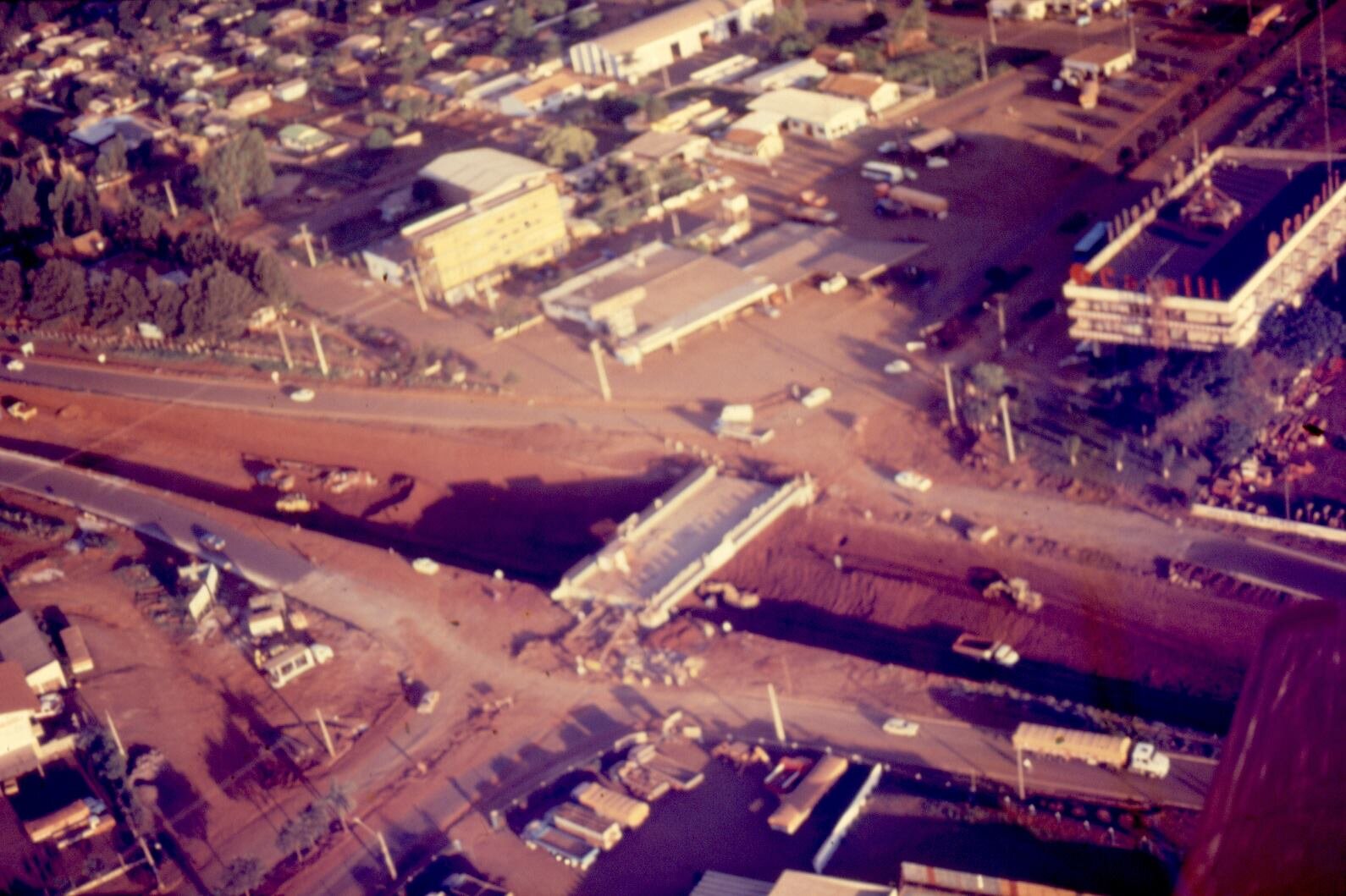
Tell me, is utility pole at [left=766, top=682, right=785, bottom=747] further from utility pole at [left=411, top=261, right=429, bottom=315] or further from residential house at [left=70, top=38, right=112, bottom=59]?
residential house at [left=70, top=38, right=112, bottom=59]

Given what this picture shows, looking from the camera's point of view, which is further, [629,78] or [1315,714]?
[629,78]

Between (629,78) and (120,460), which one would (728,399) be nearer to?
(120,460)

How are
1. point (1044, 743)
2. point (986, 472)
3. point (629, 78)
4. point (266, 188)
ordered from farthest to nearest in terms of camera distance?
point (629, 78) → point (266, 188) → point (986, 472) → point (1044, 743)

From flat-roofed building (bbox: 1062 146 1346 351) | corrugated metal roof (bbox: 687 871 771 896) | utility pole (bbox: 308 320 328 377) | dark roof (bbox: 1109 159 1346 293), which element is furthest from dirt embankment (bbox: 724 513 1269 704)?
utility pole (bbox: 308 320 328 377)

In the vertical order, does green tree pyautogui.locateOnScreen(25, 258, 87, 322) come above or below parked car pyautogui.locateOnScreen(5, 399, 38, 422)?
above

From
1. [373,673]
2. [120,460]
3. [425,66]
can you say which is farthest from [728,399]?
[425,66]

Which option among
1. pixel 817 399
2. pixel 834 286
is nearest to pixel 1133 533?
pixel 817 399

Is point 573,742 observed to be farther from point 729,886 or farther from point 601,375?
point 601,375
